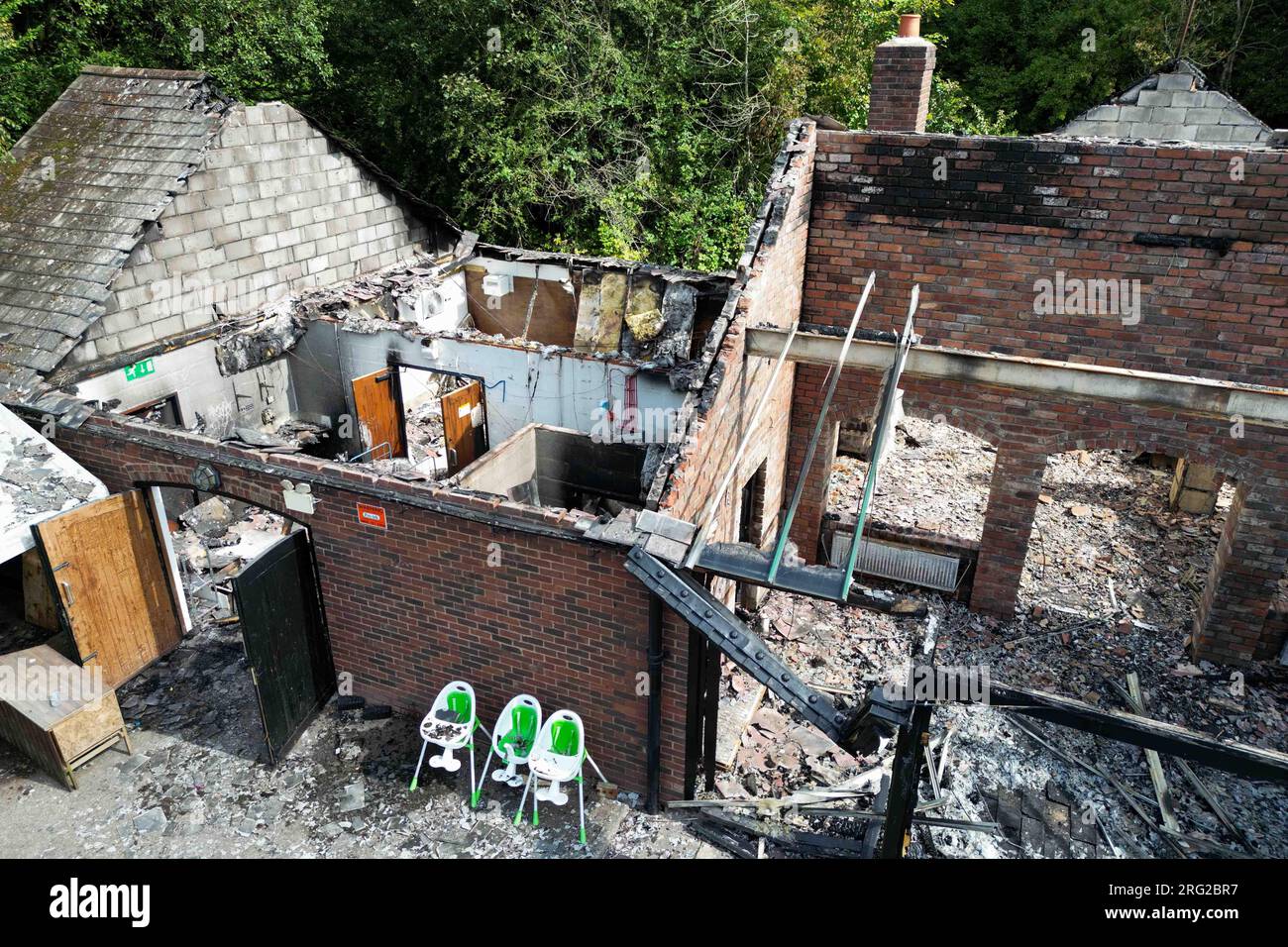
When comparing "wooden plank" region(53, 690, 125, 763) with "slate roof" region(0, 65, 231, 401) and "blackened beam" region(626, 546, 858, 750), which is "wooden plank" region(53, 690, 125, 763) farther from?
"blackened beam" region(626, 546, 858, 750)

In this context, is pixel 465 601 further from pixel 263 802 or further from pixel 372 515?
pixel 263 802

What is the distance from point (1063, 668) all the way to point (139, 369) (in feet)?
38.0

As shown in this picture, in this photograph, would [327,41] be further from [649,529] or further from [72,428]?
[649,529]

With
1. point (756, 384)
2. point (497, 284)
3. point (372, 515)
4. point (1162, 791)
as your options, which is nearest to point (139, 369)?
point (372, 515)

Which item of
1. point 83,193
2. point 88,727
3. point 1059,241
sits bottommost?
point 88,727

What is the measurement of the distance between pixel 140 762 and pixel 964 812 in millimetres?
7619

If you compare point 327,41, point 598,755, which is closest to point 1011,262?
point 598,755

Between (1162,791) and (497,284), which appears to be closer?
(1162,791)

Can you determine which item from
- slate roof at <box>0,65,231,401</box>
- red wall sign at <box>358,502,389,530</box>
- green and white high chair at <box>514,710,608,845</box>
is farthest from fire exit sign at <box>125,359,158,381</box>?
green and white high chair at <box>514,710,608,845</box>

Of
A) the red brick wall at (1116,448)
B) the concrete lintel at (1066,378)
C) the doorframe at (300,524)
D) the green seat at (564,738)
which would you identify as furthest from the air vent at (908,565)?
the doorframe at (300,524)

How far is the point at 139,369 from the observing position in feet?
33.9

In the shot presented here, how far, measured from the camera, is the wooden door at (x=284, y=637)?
7312 millimetres

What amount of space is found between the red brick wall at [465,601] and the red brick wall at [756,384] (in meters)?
1.11

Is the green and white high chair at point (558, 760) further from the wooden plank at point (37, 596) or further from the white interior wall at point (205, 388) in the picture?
the wooden plank at point (37, 596)
